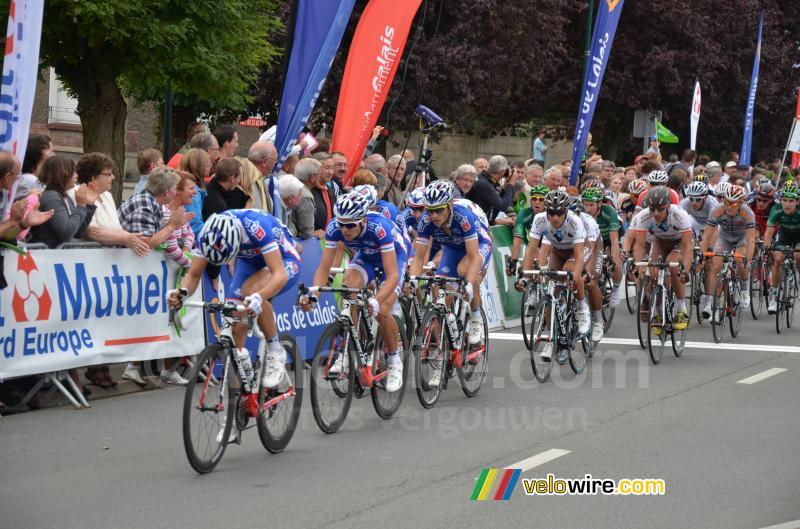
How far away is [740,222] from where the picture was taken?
15.8 meters

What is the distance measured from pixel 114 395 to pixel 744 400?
547cm

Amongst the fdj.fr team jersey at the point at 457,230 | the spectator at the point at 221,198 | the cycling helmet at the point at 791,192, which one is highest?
the cycling helmet at the point at 791,192

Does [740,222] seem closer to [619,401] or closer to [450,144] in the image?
[619,401]

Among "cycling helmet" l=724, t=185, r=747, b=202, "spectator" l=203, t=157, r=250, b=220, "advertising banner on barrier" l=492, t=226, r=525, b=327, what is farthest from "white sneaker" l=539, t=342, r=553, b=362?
"cycling helmet" l=724, t=185, r=747, b=202

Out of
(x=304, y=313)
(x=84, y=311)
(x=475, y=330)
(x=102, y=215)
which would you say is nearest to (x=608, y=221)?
(x=304, y=313)

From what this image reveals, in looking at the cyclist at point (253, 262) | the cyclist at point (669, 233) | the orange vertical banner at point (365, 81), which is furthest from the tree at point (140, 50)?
the cyclist at point (253, 262)

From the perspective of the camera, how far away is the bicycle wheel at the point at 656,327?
12711mm

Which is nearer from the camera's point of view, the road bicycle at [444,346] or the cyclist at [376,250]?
the cyclist at [376,250]

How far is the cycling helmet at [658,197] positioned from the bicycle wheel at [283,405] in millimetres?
5934

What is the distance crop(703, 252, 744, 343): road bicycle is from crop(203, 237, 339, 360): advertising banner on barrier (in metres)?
4.83

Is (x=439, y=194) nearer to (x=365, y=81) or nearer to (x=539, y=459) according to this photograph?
(x=539, y=459)

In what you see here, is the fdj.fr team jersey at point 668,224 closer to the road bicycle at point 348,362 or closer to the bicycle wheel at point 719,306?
the bicycle wheel at point 719,306

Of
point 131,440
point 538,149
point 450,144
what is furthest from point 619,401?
point 450,144

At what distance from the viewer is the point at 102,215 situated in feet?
33.7
